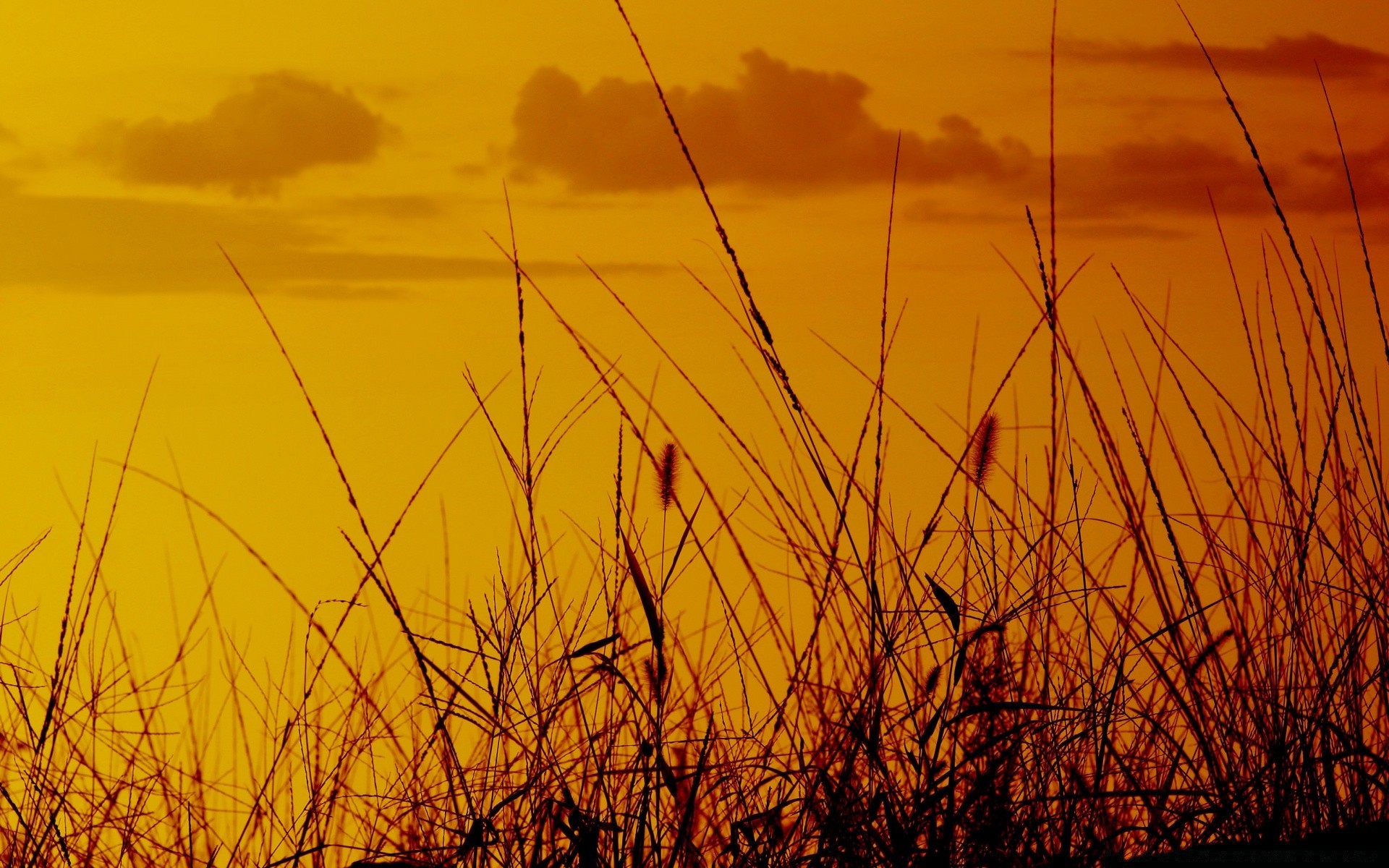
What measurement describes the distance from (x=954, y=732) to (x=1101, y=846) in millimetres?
229

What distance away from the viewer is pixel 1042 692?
2.23 meters

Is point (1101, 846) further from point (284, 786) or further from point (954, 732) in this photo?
point (284, 786)

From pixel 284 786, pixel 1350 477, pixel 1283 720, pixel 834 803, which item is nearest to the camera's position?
pixel 834 803

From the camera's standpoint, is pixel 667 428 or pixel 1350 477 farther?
pixel 1350 477

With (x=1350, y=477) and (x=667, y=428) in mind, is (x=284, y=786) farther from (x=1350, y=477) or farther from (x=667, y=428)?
(x=1350, y=477)

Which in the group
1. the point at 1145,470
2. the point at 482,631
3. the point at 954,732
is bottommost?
the point at 954,732

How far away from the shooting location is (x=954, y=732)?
2.11m

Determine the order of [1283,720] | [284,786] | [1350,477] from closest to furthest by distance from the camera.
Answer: [1283,720] → [284,786] → [1350,477]

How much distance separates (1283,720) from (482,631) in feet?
3.58

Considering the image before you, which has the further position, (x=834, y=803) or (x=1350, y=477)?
(x=1350, y=477)

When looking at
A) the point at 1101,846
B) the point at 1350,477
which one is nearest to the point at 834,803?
the point at 1101,846

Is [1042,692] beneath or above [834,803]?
above

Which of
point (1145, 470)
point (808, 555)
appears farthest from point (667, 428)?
point (1145, 470)

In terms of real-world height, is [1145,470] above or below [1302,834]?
above
